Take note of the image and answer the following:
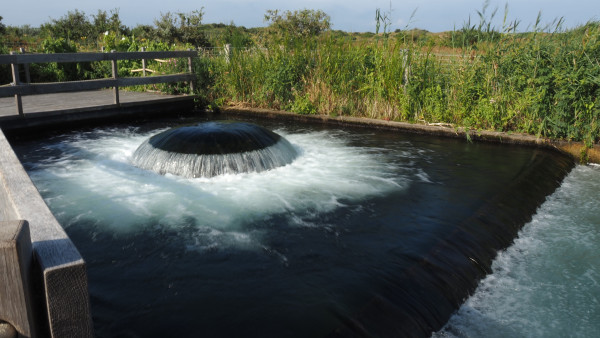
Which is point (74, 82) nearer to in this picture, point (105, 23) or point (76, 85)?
point (76, 85)

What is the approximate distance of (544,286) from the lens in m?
4.22

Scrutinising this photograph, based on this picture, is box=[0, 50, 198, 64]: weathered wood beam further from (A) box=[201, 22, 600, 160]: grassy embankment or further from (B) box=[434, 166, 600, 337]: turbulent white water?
(B) box=[434, 166, 600, 337]: turbulent white water

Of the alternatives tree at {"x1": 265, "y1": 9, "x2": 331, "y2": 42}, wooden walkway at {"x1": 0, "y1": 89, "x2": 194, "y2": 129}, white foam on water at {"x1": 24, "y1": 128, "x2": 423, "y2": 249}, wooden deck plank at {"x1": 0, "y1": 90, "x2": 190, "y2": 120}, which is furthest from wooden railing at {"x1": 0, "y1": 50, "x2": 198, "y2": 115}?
tree at {"x1": 265, "y1": 9, "x2": 331, "y2": 42}

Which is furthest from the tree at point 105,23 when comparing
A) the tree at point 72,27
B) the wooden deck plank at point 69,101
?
the wooden deck plank at point 69,101

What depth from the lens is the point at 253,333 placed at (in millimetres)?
3041

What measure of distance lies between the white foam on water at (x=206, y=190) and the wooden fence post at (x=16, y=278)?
2705 mm

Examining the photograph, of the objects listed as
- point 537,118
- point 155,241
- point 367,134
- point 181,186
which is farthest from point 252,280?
point 537,118

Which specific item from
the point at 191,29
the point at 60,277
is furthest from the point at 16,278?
the point at 191,29

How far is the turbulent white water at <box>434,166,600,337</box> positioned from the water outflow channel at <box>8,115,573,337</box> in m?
0.16

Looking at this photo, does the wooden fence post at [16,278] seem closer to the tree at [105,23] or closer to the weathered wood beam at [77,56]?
the weathered wood beam at [77,56]

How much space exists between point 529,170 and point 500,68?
2531mm

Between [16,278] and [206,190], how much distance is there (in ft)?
14.4

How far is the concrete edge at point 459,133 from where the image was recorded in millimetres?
7895

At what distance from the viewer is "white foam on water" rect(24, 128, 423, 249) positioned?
495 cm
